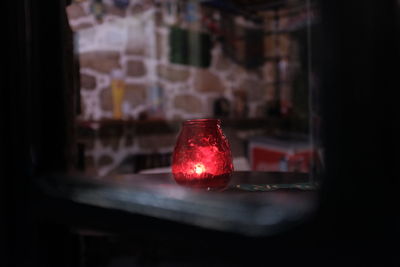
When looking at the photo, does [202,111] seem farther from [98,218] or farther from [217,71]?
[98,218]

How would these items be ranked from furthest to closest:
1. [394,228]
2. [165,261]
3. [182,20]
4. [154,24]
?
[182,20]
[154,24]
[165,261]
[394,228]

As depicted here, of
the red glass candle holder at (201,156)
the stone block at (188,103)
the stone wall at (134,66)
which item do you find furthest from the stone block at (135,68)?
the red glass candle holder at (201,156)

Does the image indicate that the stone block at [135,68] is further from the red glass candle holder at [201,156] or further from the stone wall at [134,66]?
the red glass candle holder at [201,156]

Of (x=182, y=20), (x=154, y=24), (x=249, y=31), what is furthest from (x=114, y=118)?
(x=249, y=31)

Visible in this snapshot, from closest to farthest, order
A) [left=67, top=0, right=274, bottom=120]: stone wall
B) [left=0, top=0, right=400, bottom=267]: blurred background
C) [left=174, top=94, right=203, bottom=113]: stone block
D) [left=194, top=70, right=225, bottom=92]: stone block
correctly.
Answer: [left=0, top=0, right=400, bottom=267]: blurred background → [left=67, top=0, right=274, bottom=120]: stone wall → [left=174, top=94, right=203, bottom=113]: stone block → [left=194, top=70, right=225, bottom=92]: stone block

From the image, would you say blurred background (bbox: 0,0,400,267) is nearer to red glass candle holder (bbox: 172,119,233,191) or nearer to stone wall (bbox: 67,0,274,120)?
red glass candle holder (bbox: 172,119,233,191)

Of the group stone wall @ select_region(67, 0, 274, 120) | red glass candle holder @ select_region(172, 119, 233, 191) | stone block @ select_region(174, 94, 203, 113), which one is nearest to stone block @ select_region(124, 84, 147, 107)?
stone wall @ select_region(67, 0, 274, 120)
